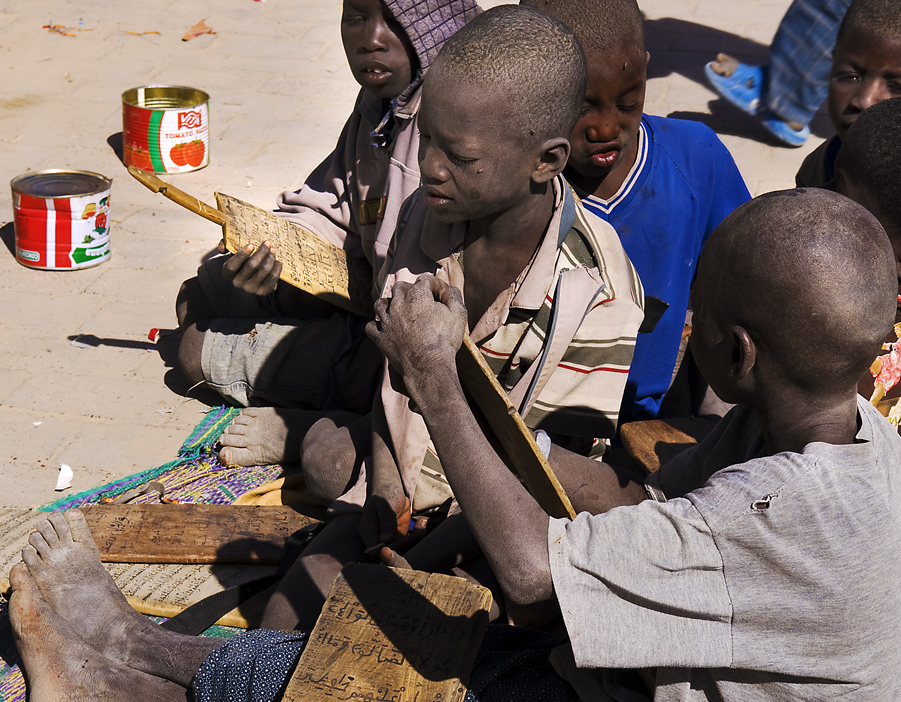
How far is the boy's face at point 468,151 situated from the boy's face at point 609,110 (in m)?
0.46

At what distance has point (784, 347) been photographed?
4.69 ft

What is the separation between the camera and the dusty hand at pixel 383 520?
2.33 metres

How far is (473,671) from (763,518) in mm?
722

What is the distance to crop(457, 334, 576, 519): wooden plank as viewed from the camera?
163 cm

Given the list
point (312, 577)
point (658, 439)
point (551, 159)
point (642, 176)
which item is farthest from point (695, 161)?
point (312, 577)

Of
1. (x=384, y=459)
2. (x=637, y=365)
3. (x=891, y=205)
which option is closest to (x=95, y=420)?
(x=384, y=459)

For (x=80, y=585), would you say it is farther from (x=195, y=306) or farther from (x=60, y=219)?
(x=60, y=219)

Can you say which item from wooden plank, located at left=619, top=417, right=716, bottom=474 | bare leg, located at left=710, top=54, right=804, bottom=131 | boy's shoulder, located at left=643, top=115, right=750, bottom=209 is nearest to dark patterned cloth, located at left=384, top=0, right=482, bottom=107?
boy's shoulder, located at left=643, top=115, right=750, bottom=209

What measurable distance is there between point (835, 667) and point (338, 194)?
2.34 m

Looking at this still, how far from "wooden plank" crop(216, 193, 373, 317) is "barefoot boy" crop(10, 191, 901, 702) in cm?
152

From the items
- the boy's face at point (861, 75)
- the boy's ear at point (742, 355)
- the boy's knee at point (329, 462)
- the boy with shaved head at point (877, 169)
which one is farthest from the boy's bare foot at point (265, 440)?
the boy's face at point (861, 75)

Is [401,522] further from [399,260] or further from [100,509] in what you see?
[100,509]

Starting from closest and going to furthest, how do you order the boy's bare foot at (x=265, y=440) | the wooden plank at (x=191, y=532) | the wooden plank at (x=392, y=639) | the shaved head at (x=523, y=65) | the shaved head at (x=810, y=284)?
the shaved head at (x=810, y=284) → the wooden plank at (x=392, y=639) → the shaved head at (x=523, y=65) → the wooden plank at (x=191, y=532) → the boy's bare foot at (x=265, y=440)

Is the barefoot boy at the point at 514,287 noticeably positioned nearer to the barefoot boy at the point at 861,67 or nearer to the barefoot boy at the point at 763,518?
the barefoot boy at the point at 763,518
